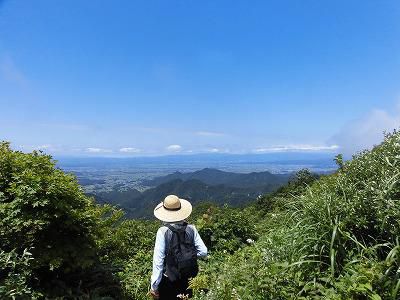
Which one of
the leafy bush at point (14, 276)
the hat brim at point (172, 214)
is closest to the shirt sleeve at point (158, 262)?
the hat brim at point (172, 214)

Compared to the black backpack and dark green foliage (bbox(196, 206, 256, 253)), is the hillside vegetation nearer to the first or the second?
the black backpack

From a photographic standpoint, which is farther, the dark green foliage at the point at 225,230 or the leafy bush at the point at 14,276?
the dark green foliage at the point at 225,230

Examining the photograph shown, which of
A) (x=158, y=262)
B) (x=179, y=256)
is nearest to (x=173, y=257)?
(x=179, y=256)

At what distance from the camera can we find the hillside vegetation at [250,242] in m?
4.17

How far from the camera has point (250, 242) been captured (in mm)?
6164

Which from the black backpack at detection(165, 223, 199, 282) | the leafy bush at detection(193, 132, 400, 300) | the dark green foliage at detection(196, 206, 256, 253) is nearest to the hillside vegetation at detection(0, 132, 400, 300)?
the leafy bush at detection(193, 132, 400, 300)

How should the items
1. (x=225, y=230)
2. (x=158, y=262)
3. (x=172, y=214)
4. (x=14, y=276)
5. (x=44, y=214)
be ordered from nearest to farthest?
(x=14, y=276) → (x=158, y=262) → (x=172, y=214) → (x=44, y=214) → (x=225, y=230)

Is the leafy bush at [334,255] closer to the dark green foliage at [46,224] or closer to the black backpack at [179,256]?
the black backpack at [179,256]

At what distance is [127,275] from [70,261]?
91.1 inches

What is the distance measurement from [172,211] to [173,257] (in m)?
0.64

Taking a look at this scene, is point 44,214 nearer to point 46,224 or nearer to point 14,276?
point 46,224

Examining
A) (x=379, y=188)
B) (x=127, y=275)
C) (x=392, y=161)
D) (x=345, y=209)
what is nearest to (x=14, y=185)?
(x=127, y=275)

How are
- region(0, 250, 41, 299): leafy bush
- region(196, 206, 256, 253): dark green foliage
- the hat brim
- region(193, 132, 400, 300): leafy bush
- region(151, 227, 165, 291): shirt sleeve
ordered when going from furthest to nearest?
region(196, 206, 256, 253): dark green foliage
the hat brim
region(151, 227, 165, 291): shirt sleeve
region(0, 250, 41, 299): leafy bush
region(193, 132, 400, 300): leafy bush

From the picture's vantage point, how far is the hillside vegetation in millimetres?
4168
